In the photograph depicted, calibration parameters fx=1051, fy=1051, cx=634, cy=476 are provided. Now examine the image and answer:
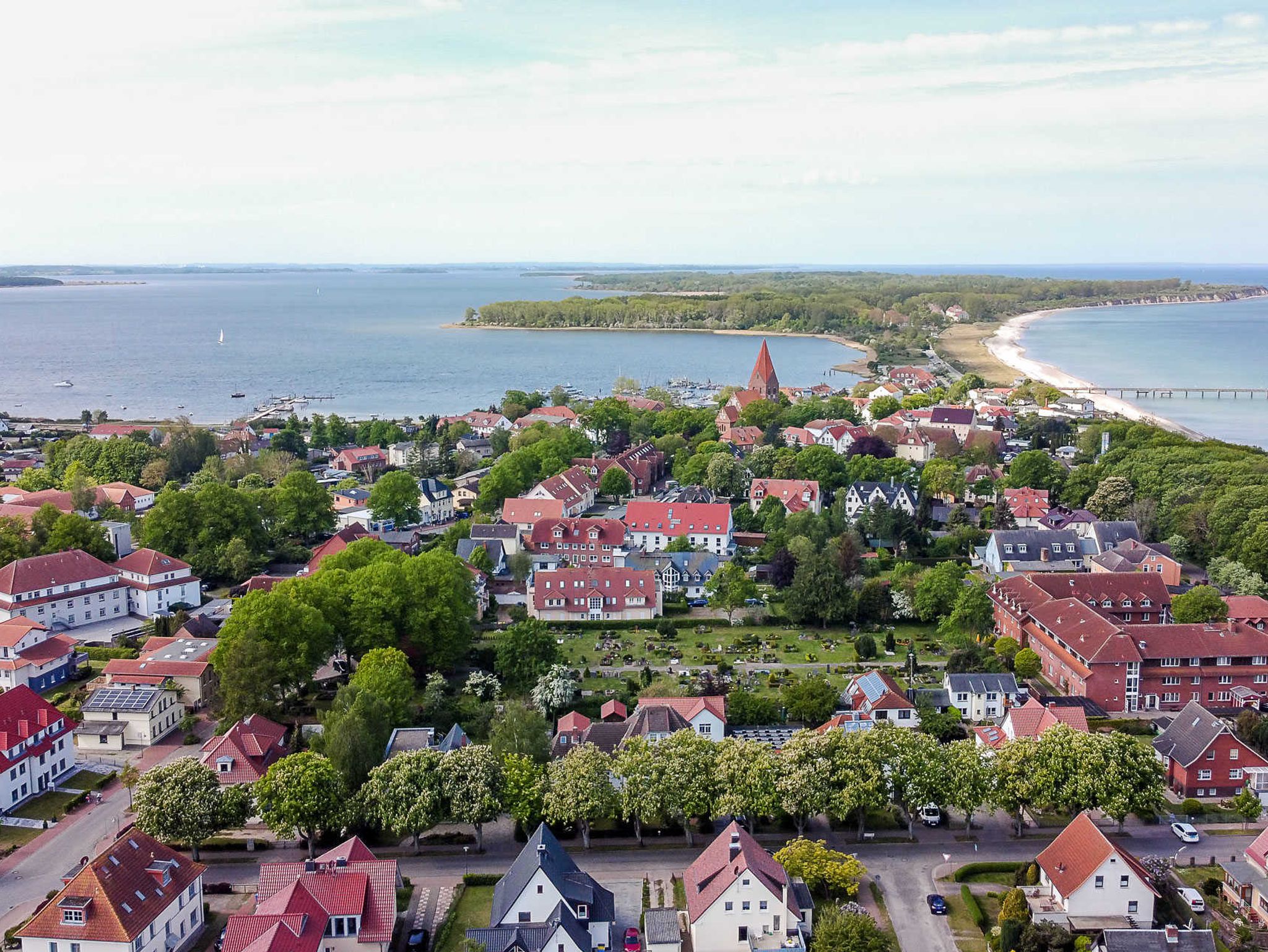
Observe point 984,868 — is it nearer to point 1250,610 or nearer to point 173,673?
point 1250,610

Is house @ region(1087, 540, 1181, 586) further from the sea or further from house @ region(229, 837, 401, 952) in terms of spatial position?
the sea

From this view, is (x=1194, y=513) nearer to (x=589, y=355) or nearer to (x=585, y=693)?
(x=585, y=693)

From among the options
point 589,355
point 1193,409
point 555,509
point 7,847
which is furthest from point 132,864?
point 589,355

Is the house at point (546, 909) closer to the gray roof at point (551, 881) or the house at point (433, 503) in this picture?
the gray roof at point (551, 881)

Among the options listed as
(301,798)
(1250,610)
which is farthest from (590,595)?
(1250,610)

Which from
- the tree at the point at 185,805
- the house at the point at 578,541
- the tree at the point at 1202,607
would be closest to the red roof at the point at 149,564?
the house at the point at 578,541
